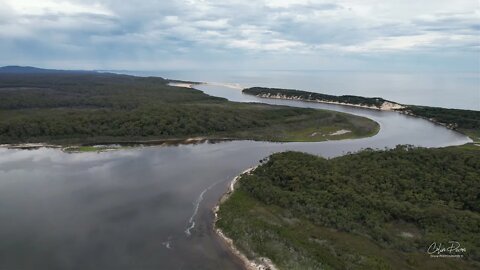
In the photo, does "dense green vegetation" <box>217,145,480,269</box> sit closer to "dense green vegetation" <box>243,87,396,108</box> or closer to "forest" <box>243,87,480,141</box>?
"forest" <box>243,87,480,141</box>

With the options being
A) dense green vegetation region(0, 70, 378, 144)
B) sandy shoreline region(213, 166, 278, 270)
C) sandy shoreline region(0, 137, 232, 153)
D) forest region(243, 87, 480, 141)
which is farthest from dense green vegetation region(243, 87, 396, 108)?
sandy shoreline region(213, 166, 278, 270)

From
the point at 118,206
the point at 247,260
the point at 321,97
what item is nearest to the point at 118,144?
the point at 118,206

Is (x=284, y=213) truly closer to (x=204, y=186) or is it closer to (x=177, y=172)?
(x=204, y=186)

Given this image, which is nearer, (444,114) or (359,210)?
(359,210)

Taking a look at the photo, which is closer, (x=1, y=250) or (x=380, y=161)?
(x=1, y=250)

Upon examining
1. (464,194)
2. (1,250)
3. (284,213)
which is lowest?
(1,250)

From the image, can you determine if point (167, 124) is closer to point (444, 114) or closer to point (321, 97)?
point (444, 114)

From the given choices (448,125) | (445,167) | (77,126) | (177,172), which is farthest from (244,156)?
(448,125)
